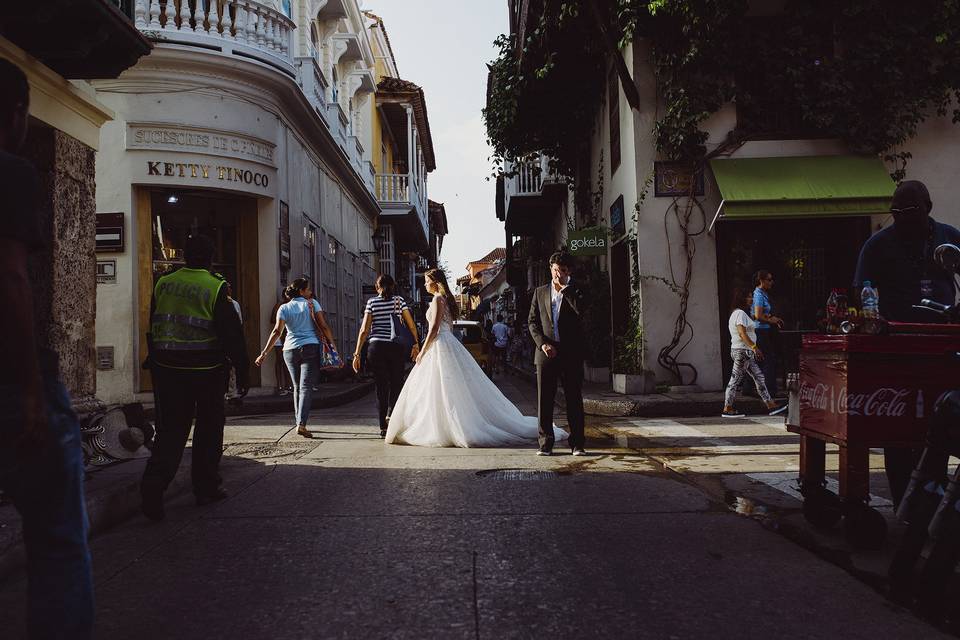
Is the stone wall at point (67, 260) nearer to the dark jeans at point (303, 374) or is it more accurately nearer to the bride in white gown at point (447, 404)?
the dark jeans at point (303, 374)

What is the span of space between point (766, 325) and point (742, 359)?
85 centimetres

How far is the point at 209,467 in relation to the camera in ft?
18.3

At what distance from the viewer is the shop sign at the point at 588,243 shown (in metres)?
15.2

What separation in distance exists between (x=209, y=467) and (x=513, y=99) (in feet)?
43.8

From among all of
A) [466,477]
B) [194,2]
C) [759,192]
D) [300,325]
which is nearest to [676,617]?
[466,477]

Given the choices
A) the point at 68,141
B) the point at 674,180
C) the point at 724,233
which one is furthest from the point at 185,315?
the point at 724,233

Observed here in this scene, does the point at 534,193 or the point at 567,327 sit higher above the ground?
the point at 534,193

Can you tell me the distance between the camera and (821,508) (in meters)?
4.44

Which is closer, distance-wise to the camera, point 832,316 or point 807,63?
point 832,316

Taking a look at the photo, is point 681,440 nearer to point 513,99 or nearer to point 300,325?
point 300,325

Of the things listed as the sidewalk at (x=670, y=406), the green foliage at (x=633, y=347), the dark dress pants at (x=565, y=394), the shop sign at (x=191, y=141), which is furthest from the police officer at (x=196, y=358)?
the shop sign at (x=191, y=141)

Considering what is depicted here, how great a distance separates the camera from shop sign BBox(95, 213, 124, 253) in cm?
1345

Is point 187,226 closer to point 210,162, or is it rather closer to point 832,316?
point 210,162

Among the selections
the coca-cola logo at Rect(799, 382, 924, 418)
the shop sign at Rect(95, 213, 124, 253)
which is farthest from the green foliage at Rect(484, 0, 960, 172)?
the coca-cola logo at Rect(799, 382, 924, 418)
